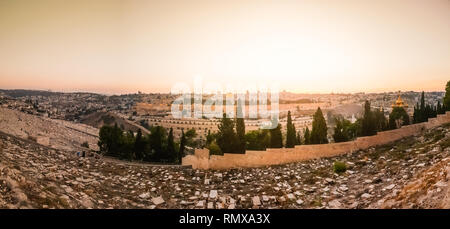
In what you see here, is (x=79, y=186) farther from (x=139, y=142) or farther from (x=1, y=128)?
(x=139, y=142)

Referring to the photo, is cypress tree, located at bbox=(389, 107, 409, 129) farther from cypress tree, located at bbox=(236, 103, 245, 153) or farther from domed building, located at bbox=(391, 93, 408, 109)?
cypress tree, located at bbox=(236, 103, 245, 153)

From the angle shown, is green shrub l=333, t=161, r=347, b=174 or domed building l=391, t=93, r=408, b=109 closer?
green shrub l=333, t=161, r=347, b=174

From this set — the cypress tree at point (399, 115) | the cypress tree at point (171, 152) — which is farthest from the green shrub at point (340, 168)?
the cypress tree at point (171, 152)

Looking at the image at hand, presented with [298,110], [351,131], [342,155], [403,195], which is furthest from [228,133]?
[351,131]

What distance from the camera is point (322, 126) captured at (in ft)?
27.0

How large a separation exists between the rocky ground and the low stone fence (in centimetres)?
35

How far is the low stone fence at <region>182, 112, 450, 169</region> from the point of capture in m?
6.12

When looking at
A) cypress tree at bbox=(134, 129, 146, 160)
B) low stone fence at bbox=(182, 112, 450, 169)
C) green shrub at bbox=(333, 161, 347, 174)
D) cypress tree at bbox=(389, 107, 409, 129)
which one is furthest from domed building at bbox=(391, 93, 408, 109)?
cypress tree at bbox=(134, 129, 146, 160)

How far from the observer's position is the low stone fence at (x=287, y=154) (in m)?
6.12

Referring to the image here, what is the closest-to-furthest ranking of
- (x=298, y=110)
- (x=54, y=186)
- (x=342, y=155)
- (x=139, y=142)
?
(x=54, y=186)
(x=342, y=155)
(x=139, y=142)
(x=298, y=110)

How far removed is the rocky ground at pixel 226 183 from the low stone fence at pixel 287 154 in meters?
0.35

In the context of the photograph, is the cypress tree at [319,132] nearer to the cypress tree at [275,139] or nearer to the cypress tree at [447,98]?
the cypress tree at [275,139]

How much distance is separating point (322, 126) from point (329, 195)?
4.59 metres

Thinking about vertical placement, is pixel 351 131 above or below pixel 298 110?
below
